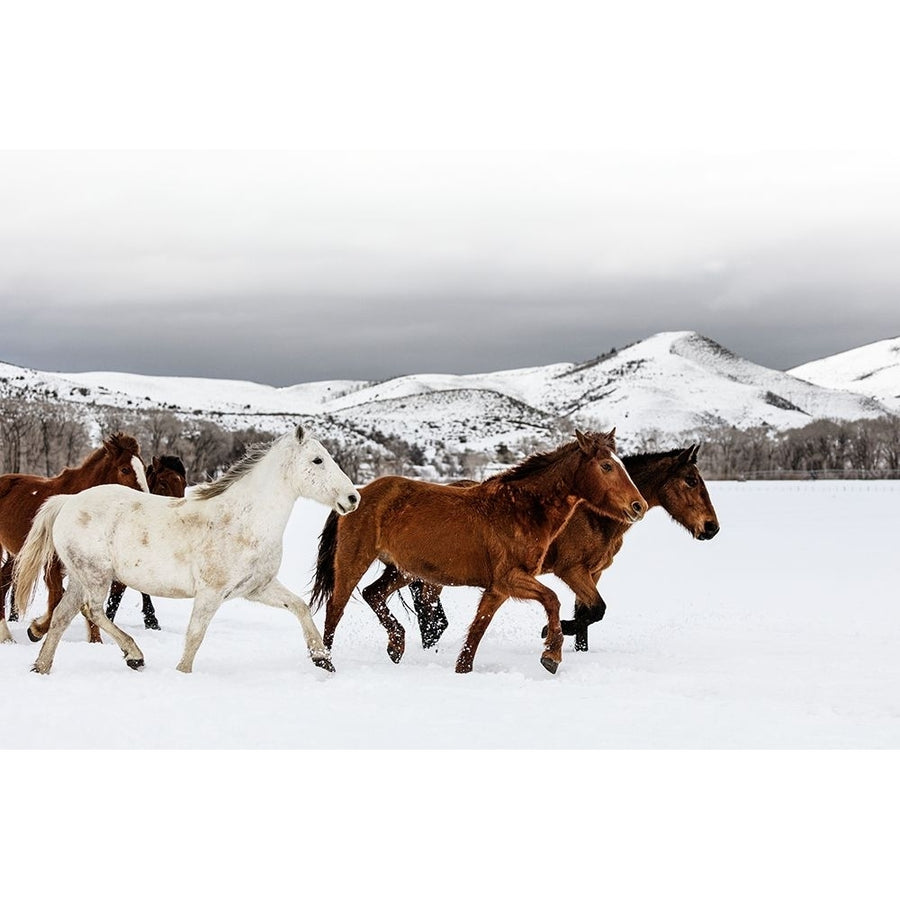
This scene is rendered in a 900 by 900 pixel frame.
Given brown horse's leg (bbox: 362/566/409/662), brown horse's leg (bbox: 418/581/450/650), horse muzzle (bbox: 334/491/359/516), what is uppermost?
horse muzzle (bbox: 334/491/359/516)

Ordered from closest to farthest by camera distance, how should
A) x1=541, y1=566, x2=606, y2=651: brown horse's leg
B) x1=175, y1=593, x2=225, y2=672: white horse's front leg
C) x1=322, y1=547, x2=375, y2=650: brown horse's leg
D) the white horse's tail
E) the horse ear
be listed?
x1=175, y1=593, x2=225, y2=672: white horse's front leg
the white horse's tail
x1=322, y1=547, x2=375, y2=650: brown horse's leg
x1=541, y1=566, x2=606, y2=651: brown horse's leg
the horse ear

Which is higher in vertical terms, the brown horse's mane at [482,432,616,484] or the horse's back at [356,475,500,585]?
the brown horse's mane at [482,432,616,484]

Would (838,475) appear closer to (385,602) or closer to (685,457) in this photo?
(685,457)


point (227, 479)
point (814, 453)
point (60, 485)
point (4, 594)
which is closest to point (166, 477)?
point (60, 485)

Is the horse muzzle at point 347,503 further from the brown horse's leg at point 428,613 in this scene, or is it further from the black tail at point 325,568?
the brown horse's leg at point 428,613

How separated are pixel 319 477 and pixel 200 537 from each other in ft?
2.94

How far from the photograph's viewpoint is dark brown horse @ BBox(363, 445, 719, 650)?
8.43 metres

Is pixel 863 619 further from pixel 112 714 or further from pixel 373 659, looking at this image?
pixel 112 714

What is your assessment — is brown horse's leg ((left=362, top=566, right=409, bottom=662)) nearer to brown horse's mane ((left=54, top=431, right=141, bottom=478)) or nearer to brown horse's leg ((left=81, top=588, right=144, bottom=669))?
brown horse's leg ((left=81, top=588, right=144, bottom=669))

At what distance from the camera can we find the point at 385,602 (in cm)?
819

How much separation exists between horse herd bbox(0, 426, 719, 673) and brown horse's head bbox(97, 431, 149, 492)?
0.01m

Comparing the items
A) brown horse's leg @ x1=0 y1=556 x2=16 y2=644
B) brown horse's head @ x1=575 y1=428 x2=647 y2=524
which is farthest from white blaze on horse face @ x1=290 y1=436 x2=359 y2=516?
brown horse's leg @ x1=0 y1=556 x2=16 y2=644

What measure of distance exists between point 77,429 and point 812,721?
44.2m

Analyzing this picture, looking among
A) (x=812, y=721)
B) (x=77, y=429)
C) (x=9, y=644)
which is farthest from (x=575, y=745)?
(x=77, y=429)
